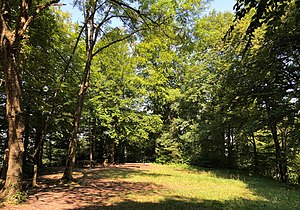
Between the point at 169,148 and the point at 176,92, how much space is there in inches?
238

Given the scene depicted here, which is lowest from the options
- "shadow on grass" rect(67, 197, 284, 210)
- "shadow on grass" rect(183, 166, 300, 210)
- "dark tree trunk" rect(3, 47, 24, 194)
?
"shadow on grass" rect(183, 166, 300, 210)

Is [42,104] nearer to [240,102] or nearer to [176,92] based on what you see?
[240,102]

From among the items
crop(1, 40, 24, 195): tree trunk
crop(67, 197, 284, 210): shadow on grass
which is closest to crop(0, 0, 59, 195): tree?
crop(1, 40, 24, 195): tree trunk

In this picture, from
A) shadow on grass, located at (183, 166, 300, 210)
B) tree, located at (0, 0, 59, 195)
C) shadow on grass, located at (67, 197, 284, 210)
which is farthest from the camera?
shadow on grass, located at (183, 166, 300, 210)

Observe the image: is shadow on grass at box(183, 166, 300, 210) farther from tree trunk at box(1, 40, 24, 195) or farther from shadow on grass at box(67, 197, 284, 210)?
tree trunk at box(1, 40, 24, 195)

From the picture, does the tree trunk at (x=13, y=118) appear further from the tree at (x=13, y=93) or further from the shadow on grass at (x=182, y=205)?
the shadow on grass at (x=182, y=205)

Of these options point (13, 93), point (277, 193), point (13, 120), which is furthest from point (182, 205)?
point (13, 93)

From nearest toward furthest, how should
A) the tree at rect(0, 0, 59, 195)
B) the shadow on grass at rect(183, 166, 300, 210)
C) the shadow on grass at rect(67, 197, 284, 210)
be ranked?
the shadow on grass at rect(67, 197, 284, 210)
the tree at rect(0, 0, 59, 195)
the shadow on grass at rect(183, 166, 300, 210)

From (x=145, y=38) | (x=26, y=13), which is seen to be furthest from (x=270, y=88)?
(x=26, y=13)

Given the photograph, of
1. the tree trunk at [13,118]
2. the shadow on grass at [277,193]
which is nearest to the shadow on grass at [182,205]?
the shadow on grass at [277,193]

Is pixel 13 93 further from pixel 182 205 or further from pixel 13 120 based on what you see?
pixel 182 205

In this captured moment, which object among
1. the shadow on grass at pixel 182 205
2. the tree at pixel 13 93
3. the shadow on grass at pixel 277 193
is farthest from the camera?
the shadow on grass at pixel 277 193

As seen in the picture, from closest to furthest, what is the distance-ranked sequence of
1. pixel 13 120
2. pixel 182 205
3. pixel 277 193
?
pixel 182 205, pixel 13 120, pixel 277 193

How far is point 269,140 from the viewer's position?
2116 centimetres
